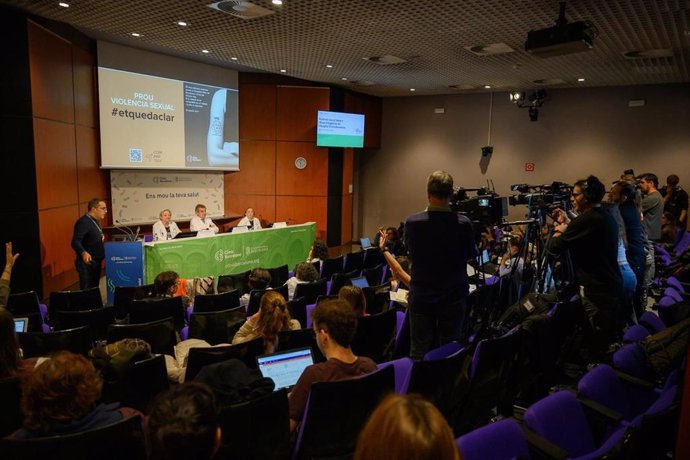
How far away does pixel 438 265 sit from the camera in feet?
10.1

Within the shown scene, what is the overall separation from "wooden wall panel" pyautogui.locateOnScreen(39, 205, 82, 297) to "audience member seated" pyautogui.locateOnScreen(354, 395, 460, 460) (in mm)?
6701

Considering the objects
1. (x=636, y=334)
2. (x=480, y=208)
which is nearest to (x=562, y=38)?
(x=480, y=208)

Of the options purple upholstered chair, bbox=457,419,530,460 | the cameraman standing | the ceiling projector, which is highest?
the ceiling projector

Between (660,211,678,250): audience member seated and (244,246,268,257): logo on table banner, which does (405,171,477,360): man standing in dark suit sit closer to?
(244,246,268,257): logo on table banner

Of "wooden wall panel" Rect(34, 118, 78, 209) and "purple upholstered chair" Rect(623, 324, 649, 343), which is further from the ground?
"wooden wall panel" Rect(34, 118, 78, 209)

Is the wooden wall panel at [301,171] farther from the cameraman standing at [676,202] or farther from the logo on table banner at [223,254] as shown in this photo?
the cameraman standing at [676,202]

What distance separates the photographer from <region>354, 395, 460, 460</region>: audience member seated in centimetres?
100

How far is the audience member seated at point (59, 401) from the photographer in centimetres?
178

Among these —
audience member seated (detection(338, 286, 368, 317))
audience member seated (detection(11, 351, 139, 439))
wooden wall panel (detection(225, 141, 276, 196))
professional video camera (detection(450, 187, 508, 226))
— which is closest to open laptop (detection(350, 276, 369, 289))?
audience member seated (detection(338, 286, 368, 317))

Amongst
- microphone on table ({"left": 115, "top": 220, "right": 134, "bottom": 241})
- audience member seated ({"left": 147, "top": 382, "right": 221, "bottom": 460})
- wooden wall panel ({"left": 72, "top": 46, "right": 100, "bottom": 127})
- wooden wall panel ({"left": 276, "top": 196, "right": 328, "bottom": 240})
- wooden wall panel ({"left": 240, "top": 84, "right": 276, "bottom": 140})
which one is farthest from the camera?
wooden wall panel ({"left": 276, "top": 196, "right": 328, "bottom": 240})

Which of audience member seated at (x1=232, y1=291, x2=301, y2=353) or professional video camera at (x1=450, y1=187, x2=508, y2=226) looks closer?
audience member seated at (x1=232, y1=291, x2=301, y2=353)

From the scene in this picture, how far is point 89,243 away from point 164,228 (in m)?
1.59

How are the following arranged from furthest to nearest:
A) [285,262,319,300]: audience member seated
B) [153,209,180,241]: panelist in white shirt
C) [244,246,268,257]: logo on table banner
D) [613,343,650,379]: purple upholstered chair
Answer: [244,246,268,257]: logo on table banner, [153,209,180,241]: panelist in white shirt, [285,262,319,300]: audience member seated, [613,343,650,379]: purple upholstered chair

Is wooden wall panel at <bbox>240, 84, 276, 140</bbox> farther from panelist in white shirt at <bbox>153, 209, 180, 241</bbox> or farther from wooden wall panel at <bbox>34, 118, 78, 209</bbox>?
wooden wall panel at <bbox>34, 118, 78, 209</bbox>
